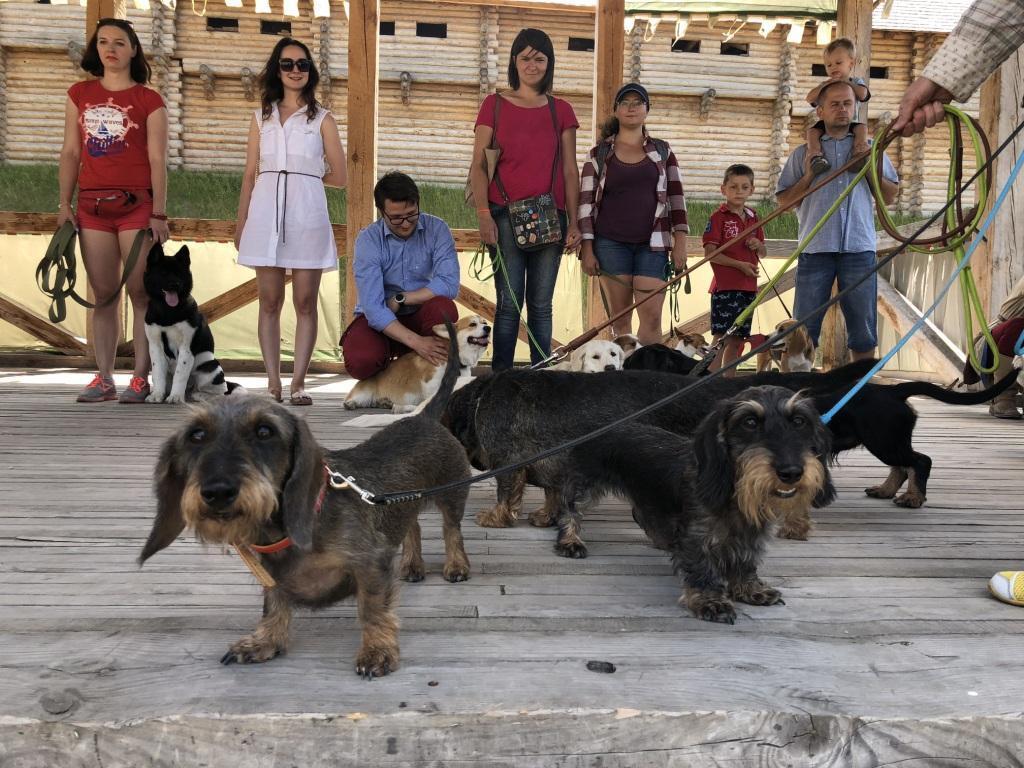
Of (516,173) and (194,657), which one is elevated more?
(516,173)

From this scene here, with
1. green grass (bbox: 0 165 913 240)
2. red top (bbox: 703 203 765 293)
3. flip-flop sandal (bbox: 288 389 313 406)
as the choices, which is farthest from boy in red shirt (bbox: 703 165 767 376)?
green grass (bbox: 0 165 913 240)

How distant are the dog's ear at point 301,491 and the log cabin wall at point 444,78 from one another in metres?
19.5

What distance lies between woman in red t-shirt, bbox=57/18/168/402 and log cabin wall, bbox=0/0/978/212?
14.6m

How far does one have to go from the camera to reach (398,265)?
629cm

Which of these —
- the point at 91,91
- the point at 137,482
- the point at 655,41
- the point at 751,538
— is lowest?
the point at 137,482

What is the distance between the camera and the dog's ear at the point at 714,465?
248 centimetres

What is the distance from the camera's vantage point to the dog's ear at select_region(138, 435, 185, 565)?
1.98 metres

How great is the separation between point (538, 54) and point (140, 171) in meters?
2.97

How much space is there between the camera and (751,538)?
2533mm

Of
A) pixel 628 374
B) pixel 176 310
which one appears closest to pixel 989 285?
pixel 628 374

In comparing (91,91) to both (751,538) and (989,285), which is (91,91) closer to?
(751,538)

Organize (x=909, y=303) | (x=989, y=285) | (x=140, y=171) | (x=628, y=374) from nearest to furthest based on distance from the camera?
1. (x=628, y=374)
2. (x=140, y=171)
3. (x=989, y=285)
4. (x=909, y=303)

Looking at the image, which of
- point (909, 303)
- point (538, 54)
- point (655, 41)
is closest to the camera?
point (538, 54)

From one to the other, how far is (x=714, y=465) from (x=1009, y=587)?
36.1 inches
